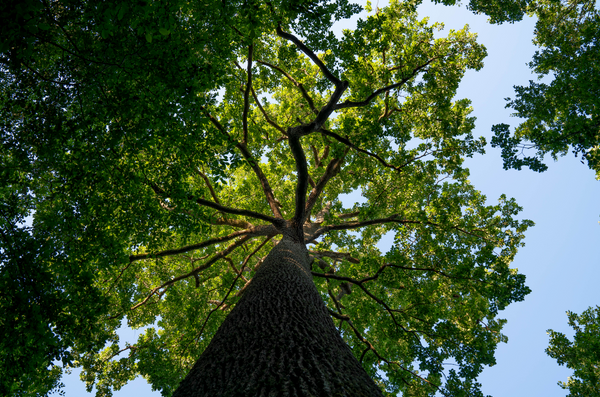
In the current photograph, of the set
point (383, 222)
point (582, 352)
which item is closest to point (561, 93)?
point (383, 222)

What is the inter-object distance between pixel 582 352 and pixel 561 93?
8.22 m

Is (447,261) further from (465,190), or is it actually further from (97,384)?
(97,384)

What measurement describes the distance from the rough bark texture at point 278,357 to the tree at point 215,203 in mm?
23

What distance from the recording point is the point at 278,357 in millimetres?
2293

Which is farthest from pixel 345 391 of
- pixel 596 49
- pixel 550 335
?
pixel 550 335

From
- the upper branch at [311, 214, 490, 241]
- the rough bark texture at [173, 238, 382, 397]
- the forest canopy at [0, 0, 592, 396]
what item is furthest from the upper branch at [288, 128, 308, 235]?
the rough bark texture at [173, 238, 382, 397]

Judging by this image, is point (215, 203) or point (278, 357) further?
point (215, 203)

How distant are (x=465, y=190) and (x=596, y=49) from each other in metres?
4.95

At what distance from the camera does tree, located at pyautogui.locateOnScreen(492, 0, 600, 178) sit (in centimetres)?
635

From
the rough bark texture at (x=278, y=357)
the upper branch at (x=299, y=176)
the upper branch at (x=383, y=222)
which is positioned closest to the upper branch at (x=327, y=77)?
the upper branch at (x=299, y=176)

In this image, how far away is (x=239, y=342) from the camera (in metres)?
2.77

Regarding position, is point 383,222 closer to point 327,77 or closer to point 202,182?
point 327,77

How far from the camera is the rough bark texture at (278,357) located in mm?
1879

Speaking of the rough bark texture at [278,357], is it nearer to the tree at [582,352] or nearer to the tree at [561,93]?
the tree at [561,93]
